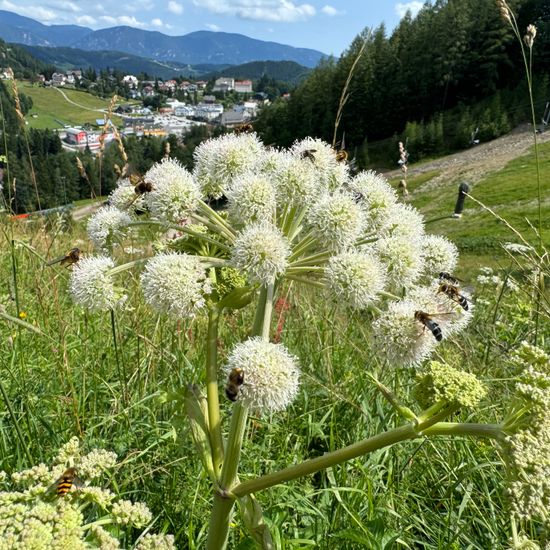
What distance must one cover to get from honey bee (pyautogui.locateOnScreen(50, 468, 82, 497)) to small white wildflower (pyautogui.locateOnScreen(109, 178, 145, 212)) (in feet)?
6.24

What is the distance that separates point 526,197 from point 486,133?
43.6m

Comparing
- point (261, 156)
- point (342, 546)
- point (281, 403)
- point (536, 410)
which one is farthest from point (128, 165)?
point (536, 410)

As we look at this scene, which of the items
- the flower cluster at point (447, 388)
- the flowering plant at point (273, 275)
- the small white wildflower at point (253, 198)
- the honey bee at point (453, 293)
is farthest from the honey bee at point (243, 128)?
the flower cluster at point (447, 388)

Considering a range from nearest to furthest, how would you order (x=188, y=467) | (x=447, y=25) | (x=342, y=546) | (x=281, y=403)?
(x=281, y=403) < (x=342, y=546) < (x=188, y=467) < (x=447, y=25)

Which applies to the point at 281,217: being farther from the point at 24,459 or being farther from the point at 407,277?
the point at 24,459

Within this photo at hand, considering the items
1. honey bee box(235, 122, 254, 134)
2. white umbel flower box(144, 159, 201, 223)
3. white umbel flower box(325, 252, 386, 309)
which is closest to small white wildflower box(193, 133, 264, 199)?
white umbel flower box(144, 159, 201, 223)

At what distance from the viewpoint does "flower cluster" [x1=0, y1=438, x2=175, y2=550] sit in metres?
1.81

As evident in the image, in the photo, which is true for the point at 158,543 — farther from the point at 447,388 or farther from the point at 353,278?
the point at 353,278

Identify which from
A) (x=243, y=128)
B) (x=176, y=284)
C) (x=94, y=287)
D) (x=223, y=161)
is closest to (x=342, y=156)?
(x=223, y=161)

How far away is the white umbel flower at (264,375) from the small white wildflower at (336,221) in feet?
2.75

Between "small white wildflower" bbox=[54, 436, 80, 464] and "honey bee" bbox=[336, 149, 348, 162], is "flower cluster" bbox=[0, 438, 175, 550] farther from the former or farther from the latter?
"honey bee" bbox=[336, 149, 348, 162]

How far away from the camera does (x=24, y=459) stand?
329 cm

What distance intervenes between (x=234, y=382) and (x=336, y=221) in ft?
3.87

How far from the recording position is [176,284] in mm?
2793
